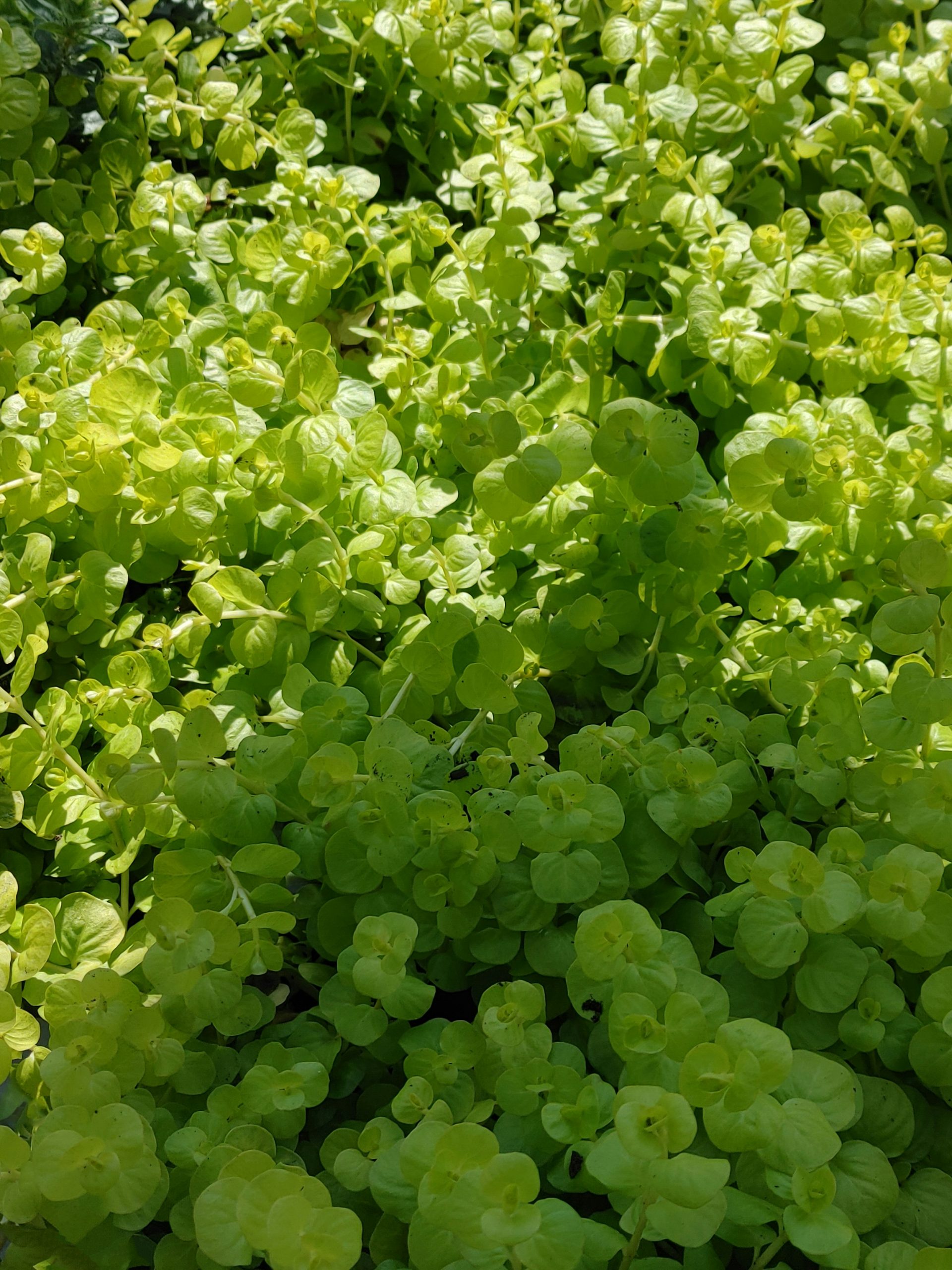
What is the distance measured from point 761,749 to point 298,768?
52 cm

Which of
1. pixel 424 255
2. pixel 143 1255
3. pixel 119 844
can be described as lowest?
pixel 143 1255

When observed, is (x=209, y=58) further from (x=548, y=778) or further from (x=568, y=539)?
(x=548, y=778)

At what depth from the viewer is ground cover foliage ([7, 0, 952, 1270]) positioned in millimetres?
889

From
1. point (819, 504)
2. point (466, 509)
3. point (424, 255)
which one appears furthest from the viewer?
point (424, 255)

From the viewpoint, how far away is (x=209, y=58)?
174 cm

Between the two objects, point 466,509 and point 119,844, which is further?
point 466,509

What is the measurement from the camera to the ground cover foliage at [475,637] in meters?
0.89

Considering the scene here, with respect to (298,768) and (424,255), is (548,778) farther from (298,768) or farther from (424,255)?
(424,255)

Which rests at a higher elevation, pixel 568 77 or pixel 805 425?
pixel 568 77

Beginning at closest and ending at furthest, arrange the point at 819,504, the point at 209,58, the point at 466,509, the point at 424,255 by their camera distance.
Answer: the point at 819,504 < the point at 466,509 < the point at 424,255 < the point at 209,58

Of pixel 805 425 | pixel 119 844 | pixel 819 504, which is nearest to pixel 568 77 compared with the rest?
pixel 805 425

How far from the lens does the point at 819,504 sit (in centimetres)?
115

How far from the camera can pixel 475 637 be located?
4.00 feet

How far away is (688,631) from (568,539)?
0.19 meters
